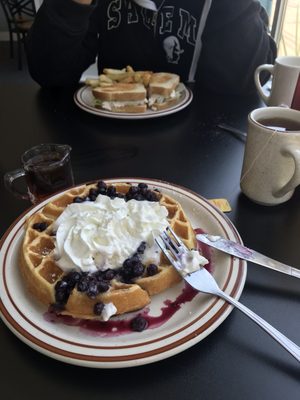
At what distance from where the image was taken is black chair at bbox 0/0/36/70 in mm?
5367

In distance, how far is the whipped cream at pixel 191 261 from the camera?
2.39 ft

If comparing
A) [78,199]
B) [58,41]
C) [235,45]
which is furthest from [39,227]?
[235,45]

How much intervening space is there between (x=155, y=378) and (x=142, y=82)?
1330mm

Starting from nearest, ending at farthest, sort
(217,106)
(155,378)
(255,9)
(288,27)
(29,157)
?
(155,378)
(29,157)
(217,106)
(255,9)
(288,27)

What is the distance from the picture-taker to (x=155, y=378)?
0.59 metres

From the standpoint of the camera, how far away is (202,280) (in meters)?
0.71

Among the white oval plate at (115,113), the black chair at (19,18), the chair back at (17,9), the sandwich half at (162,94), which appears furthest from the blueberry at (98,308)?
the chair back at (17,9)

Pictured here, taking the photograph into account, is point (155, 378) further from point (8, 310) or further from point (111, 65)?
point (111, 65)

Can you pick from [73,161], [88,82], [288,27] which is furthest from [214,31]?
[288,27]

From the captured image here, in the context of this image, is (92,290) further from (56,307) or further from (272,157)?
(272,157)

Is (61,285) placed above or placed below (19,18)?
above

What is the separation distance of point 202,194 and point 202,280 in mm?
374

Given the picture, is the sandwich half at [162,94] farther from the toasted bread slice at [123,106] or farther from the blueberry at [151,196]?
the blueberry at [151,196]

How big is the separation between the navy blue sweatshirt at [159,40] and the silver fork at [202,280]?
3.83 feet
